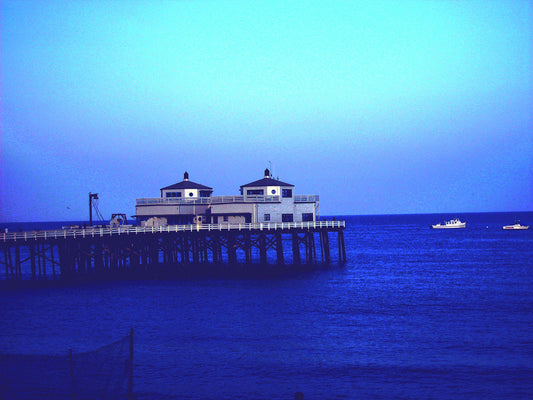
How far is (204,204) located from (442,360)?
4784 cm

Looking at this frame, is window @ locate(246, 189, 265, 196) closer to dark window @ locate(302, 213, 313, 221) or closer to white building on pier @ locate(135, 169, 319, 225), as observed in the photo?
white building on pier @ locate(135, 169, 319, 225)

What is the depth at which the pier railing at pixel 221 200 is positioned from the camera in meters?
73.6

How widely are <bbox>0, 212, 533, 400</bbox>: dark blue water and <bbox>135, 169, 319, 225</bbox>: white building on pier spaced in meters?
11.3

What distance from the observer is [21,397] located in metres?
26.2

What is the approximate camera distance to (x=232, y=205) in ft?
243

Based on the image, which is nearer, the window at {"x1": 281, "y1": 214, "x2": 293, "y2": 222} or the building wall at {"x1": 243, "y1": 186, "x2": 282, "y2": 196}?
the building wall at {"x1": 243, "y1": 186, "x2": 282, "y2": 196}

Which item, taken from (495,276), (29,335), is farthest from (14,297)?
(495,276)

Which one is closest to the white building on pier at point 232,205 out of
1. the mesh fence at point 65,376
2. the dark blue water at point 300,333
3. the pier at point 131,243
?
the pier at point 131,243

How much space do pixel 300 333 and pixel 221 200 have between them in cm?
3765

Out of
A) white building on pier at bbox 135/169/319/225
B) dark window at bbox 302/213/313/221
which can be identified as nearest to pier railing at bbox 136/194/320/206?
white building on pier at bbox 135/169/319/225

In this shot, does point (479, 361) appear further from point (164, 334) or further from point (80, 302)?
point (80, 302)

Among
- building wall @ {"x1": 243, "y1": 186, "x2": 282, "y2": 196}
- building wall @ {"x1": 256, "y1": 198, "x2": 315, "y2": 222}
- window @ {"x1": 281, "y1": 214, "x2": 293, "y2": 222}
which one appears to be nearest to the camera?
building wall @ {"x1": 256, "y1": 198, "x2": 315, "y2": 222}

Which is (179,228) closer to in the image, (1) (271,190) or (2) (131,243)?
(2) (131,243)

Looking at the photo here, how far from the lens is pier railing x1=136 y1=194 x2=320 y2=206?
73.6 meters
